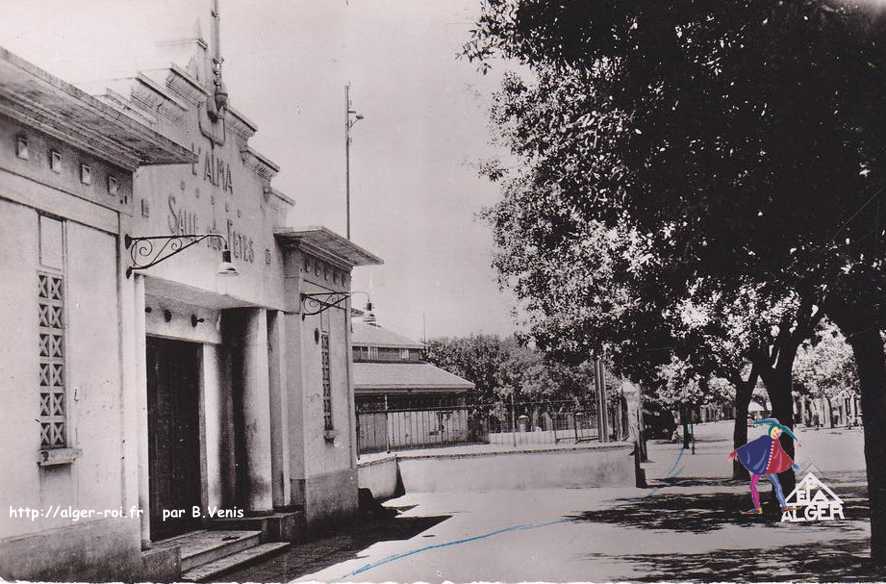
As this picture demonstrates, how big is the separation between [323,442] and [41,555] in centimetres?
783

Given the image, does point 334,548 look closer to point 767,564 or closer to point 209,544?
point 209,544

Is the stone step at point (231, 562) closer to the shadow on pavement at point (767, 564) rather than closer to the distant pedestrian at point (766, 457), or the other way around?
the shadow on pavement at point (767, 564)

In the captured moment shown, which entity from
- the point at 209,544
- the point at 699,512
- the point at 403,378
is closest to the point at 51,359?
the point at 209,544

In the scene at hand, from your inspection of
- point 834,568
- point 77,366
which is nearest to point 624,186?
point 834,568

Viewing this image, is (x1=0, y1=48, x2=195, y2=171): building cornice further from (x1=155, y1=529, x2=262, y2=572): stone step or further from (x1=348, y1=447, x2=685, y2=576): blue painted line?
(x1=348, y1=447, x2=685, y2=576): blue painted line

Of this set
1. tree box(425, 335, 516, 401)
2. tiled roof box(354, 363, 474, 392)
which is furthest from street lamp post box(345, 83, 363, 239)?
tree box(425, 335, 516, 401)

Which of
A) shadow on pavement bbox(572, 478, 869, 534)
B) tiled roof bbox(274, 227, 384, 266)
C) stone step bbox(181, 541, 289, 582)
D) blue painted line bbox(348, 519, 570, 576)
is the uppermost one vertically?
tiled roof bbox(274, 227, 384, 266)

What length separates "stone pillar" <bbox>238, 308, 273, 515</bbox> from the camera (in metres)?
13.9

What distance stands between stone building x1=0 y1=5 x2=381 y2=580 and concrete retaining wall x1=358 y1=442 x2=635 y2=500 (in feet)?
18.2

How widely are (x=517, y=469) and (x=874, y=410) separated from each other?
13.1m

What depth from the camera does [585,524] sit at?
15195 mm

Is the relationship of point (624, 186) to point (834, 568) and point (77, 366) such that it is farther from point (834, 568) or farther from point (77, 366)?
point (77, 366)

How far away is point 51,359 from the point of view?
832 cm

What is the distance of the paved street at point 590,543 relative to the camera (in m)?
10.4
